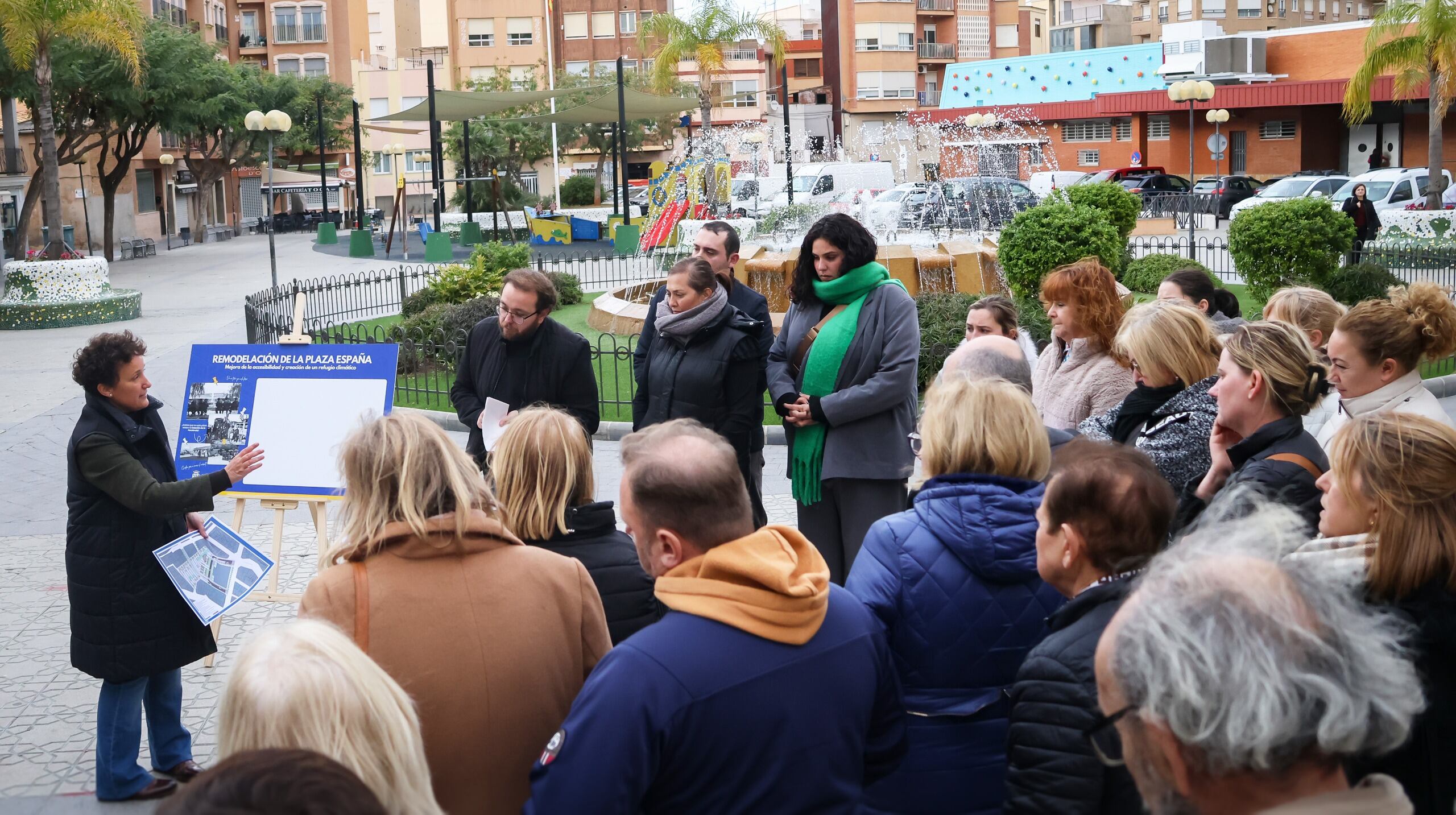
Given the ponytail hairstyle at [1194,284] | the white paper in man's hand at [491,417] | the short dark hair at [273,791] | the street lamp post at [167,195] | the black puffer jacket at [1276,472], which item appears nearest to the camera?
the short dark hair at [273,791]

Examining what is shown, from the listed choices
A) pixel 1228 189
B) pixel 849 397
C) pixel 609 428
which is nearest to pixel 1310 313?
pixel 849 397

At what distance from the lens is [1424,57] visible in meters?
23.4

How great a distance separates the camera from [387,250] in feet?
110

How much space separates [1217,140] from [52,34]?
32.2m

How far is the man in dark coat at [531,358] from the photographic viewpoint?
5.77 meters

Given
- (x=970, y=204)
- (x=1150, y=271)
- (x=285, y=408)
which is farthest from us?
(x=970, y=204)

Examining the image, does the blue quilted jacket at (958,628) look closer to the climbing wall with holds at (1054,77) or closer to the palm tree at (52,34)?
the palm tree at (52,34)

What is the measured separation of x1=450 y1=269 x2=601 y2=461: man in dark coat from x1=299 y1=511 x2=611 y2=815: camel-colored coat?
9.78 feet

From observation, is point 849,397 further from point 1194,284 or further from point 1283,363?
point 1283,363

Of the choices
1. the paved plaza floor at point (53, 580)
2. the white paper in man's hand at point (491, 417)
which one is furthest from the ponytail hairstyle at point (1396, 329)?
the paved plaza floor at point (53, 580)

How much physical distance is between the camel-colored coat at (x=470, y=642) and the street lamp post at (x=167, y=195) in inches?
2053

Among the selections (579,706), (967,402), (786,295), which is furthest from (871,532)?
(786,295)

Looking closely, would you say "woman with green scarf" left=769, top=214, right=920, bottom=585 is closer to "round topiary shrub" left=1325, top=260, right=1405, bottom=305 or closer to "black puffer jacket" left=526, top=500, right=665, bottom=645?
"black puffer jacket" left=526, top=500, right=665, bottom=645

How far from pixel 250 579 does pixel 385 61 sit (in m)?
77.5
